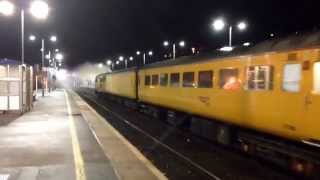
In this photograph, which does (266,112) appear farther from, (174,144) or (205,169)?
(174,144)

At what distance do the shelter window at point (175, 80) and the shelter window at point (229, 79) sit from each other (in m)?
5.73

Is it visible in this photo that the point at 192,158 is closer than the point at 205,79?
Yes

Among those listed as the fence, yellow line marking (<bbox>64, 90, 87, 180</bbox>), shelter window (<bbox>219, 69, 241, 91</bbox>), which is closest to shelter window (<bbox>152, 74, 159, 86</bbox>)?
yellow line marking (<bbox>64, 90, 87, 180</bbox>)

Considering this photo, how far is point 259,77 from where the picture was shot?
46.9 feet

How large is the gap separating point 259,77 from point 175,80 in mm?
9331

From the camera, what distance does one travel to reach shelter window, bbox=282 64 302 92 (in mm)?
12156

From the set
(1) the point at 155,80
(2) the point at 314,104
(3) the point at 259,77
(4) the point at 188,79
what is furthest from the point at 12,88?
(2) the point at 314,104

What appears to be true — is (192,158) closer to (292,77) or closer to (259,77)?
(259,77)

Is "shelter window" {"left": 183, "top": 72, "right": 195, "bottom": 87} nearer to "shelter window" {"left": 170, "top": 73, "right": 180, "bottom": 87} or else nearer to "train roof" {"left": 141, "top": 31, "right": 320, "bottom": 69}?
"shelter window" {"left": 170, "top": 73, "right": 180, "bottom": 87}

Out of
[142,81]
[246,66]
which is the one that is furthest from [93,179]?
[142,81]

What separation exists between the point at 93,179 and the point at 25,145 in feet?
20.5

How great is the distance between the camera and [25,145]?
17.5 metres

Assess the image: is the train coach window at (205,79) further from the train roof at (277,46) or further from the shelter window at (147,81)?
the shelter window at (147,81)

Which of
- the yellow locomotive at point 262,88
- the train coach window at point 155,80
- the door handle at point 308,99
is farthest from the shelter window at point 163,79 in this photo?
the door handle at point 308,99
